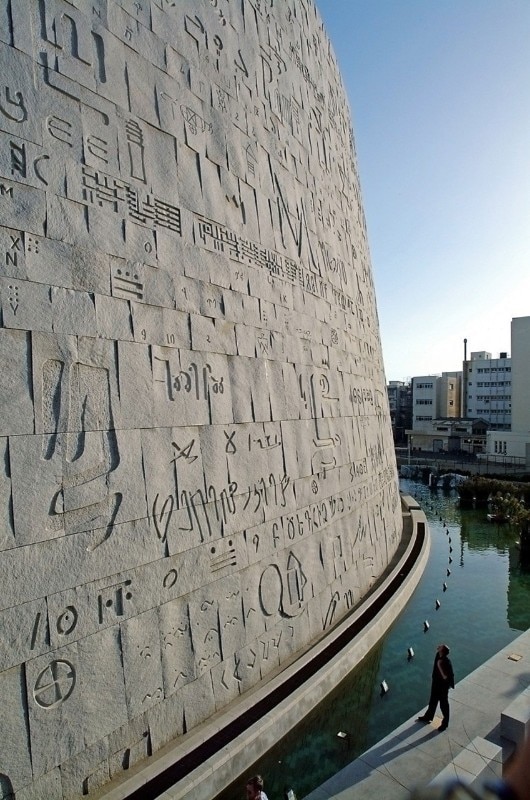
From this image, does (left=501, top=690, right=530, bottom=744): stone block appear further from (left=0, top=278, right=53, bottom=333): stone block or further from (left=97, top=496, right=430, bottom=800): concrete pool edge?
(left=0, top=278, right=53, bottom=333): stone block

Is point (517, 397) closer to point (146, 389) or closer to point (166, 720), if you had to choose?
point (146, 389)

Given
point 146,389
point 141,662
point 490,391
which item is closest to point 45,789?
point 141,662

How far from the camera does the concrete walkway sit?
4062 millimetres

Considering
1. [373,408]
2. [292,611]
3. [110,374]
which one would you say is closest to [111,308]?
[110,374]

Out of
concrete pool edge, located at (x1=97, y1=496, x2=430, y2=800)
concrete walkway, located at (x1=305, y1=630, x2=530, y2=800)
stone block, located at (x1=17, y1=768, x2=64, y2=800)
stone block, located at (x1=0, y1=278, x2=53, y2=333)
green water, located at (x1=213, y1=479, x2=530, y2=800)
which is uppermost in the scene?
stone block, located at (x1=0, y1=278, x2=53, y2=333)

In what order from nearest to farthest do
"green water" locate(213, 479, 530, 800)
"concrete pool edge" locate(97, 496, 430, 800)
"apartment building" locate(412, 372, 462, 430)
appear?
"concrete pool edge" locate(97, 496, 430, 800)
"green water" locate(213, 479, 530, 800)
"apartment building" locate(412, 372, 462, 430)

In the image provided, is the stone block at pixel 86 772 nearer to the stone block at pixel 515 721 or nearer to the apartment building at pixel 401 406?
the stone block at pixel 515 721

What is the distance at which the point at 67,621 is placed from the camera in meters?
3.64

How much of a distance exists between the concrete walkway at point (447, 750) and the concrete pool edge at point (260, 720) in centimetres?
67

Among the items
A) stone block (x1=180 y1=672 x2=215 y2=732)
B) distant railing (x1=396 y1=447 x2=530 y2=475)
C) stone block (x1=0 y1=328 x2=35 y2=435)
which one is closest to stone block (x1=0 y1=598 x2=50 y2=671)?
stone block (x1=0 y1=328 x2=35 y2=435)

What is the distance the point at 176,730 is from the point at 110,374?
3054 millimetres

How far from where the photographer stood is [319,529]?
695cm

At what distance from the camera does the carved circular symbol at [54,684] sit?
344cm

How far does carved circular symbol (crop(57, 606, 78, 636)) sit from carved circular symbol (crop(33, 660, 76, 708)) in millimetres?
201
